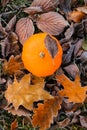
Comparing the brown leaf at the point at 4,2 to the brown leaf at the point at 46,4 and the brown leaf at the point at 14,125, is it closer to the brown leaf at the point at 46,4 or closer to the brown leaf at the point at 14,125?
the brown leaf at the point at 46,4

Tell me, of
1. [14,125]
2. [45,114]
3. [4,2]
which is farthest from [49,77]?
[4,2]

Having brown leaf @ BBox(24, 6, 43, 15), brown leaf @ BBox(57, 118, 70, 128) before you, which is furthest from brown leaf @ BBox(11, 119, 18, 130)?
brown leaf @ BBox(24, 6, 43, 15)

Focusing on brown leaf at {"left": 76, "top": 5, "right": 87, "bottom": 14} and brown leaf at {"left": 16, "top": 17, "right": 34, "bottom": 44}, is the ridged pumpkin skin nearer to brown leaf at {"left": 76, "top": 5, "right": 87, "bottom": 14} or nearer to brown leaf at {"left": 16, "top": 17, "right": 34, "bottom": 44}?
brown leaf at {"left": 16, "top": 17, "right": 34, "bottom": 44}

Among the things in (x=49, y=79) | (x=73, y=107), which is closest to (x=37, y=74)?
(x=49, y=79)

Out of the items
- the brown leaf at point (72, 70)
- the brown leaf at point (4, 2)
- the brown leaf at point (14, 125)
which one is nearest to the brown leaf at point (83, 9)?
the brown leaf at point (72, 70)

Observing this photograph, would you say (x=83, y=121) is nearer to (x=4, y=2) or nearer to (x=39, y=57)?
(x=39, y=57)

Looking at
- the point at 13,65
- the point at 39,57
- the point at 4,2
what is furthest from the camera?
the point at 4,2

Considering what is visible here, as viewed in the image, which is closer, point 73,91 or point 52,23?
point 73,91

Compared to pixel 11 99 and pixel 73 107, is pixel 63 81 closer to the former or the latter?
pixel 73 107
